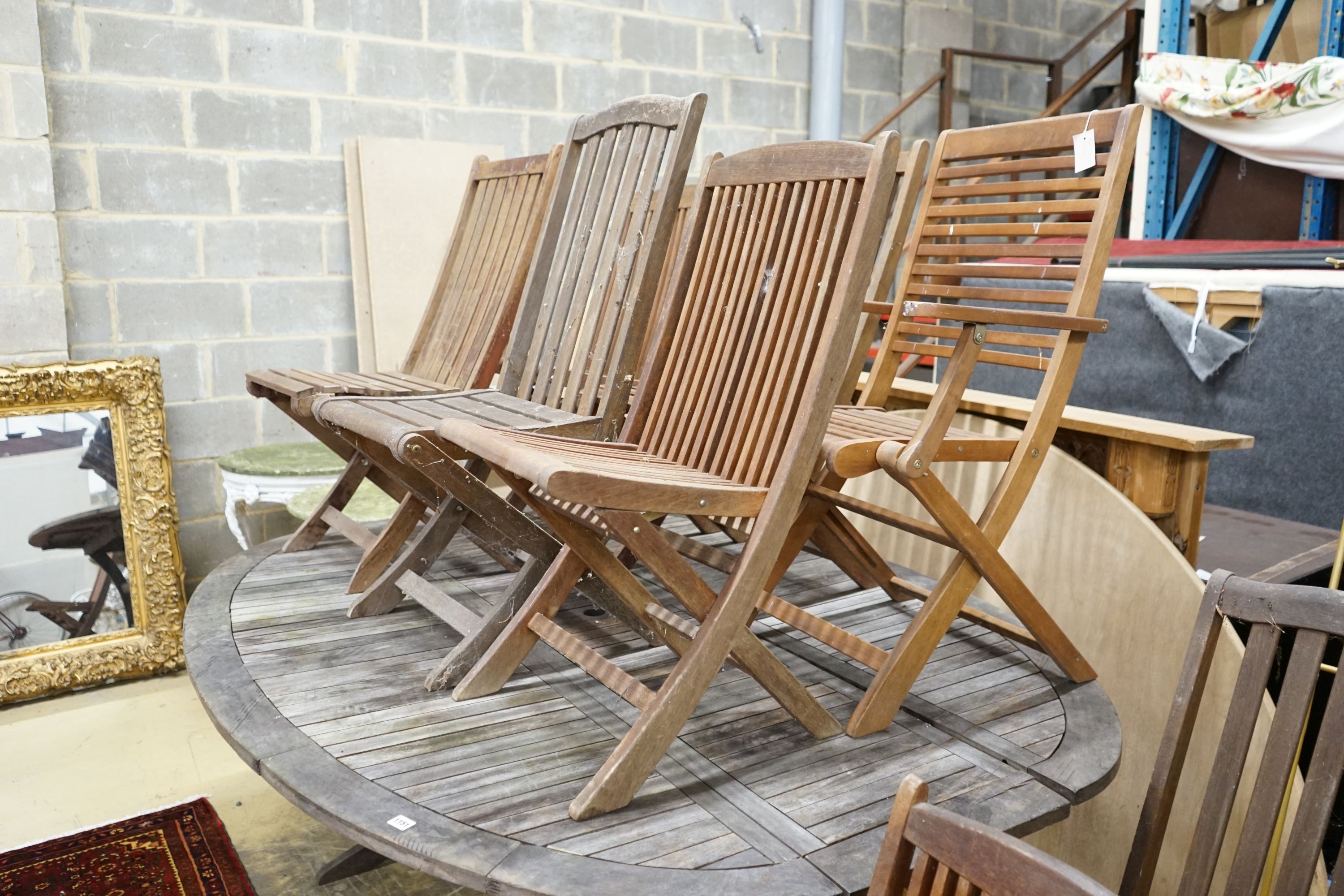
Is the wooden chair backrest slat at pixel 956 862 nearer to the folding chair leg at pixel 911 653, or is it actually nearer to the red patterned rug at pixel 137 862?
the folding chair leg at pixel 911 653

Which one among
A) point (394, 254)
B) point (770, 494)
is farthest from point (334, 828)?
point (394, 254)

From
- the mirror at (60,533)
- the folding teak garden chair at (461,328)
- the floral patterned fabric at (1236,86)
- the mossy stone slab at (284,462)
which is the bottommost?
the mirror at (60,533)

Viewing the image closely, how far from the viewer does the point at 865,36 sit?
5289mm

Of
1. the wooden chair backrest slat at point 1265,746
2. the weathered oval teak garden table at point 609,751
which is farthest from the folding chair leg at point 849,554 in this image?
the wooden chair backrest slat at point 1265,746

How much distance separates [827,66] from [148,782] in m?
4.14

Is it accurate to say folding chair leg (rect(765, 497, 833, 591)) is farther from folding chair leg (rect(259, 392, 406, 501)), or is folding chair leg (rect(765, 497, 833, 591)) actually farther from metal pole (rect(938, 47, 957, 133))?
metal pole (rect(938, 47, 957, 133))

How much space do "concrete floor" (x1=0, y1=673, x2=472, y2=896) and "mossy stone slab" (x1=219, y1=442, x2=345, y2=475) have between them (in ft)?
2.39

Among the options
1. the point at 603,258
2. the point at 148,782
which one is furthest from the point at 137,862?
the point at 603,258

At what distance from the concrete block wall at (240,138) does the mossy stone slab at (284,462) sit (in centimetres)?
36

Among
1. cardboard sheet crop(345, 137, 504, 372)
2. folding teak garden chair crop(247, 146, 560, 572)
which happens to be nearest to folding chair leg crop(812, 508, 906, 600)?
folding teak garden chair crop(247, 146, 560, 572)

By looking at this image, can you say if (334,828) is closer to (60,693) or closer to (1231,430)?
(60,693)

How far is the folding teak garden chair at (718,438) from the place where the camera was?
1438 mm

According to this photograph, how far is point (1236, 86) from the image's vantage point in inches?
155

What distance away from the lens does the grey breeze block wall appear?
3438 mm
